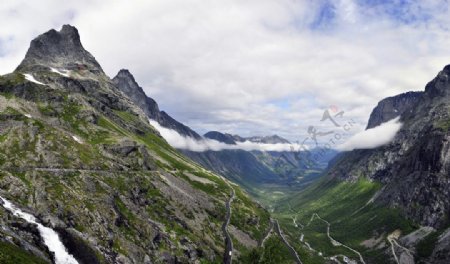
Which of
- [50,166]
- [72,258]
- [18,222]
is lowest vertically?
[72,258]

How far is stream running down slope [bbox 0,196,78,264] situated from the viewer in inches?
5271

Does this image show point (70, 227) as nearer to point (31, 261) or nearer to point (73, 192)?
point (73, 192)

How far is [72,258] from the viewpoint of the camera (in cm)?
13838

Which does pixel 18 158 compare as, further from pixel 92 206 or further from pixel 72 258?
pixel 72 258

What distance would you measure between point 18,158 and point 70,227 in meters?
58.4

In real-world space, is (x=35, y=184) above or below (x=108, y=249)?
above

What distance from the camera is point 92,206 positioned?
177m

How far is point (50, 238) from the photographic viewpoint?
139m

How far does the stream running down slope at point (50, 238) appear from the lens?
5271 inches

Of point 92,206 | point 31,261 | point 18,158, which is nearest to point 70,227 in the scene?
point 92,206

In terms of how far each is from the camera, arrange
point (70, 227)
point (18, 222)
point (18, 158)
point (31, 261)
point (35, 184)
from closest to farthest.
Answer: point (31, 261), point (18, 222), point (70, 227), point (35, 184), point (18, 158)

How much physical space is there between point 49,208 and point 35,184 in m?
19.6

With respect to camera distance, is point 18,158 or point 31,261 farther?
point 18,158

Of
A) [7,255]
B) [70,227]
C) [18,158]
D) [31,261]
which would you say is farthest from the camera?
[18,158]
